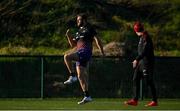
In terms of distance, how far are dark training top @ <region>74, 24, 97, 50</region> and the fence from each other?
6987 mm

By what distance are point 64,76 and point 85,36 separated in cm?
789

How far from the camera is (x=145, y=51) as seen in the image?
52.4ft

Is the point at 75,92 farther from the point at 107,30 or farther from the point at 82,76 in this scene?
the point at 107,30

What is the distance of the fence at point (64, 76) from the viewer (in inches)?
883

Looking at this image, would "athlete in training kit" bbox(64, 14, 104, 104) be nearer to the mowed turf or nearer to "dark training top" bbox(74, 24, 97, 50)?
"dark training top" bbox(74, 24, 97, 50)

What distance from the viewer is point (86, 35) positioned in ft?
50.4

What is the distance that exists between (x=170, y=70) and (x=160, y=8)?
10.8 metres

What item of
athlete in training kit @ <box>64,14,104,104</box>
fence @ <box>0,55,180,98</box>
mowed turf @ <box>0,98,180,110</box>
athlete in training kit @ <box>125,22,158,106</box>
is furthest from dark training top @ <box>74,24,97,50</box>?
fence @ <box>0,55,180,98</box>

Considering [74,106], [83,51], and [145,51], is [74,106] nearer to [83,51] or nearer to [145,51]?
[83,51]

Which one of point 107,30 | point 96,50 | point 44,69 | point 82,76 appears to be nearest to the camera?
point 82,76

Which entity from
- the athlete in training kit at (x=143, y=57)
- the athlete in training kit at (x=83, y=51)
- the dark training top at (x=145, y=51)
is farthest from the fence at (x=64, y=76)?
the athlete in training kit at (x=83, y=51)

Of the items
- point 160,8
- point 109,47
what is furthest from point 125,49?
point 160,8

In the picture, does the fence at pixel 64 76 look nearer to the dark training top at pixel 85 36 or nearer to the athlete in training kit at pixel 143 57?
the athlete in training kit at pixel 143 57

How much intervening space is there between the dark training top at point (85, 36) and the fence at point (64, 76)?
699 cm
